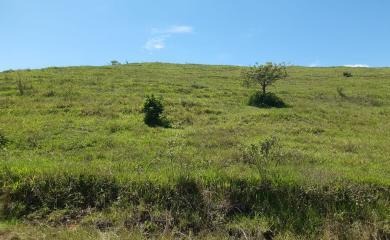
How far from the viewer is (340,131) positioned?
17.2 metres

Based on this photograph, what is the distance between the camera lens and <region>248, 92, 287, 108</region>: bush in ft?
74.2

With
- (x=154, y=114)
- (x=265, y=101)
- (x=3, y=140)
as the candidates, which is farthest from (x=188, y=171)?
(x=265, y=101)

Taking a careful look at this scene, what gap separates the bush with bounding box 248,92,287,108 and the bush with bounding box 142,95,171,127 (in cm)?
677

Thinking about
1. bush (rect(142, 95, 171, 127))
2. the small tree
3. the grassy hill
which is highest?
the small tree

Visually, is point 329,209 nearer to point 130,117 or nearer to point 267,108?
point 130,117

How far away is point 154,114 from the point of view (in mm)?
17016

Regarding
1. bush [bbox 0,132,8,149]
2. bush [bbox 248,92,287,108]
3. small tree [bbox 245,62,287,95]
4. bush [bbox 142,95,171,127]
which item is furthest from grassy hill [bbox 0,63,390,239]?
small tree [bbox 245,62,287,95]

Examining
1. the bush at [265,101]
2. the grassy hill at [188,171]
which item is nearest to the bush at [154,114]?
the grassy hill at [188,171]

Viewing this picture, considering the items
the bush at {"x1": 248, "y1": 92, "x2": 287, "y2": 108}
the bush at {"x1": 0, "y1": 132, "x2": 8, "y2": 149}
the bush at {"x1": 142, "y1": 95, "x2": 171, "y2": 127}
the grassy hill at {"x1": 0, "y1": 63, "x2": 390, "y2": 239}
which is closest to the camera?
the grassy hill at {"x1": 0, "y1": 63, "x2": 390, "y2": 239}

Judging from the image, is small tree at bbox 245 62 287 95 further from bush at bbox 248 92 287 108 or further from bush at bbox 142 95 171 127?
bush at bbox 142 95 171 127

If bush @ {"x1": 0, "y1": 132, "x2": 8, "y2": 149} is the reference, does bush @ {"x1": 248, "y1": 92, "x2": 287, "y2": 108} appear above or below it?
above

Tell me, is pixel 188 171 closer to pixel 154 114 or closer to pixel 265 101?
pixel 154 114

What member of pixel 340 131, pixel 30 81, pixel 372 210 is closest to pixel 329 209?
pixel 372 210

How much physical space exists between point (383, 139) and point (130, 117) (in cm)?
948
